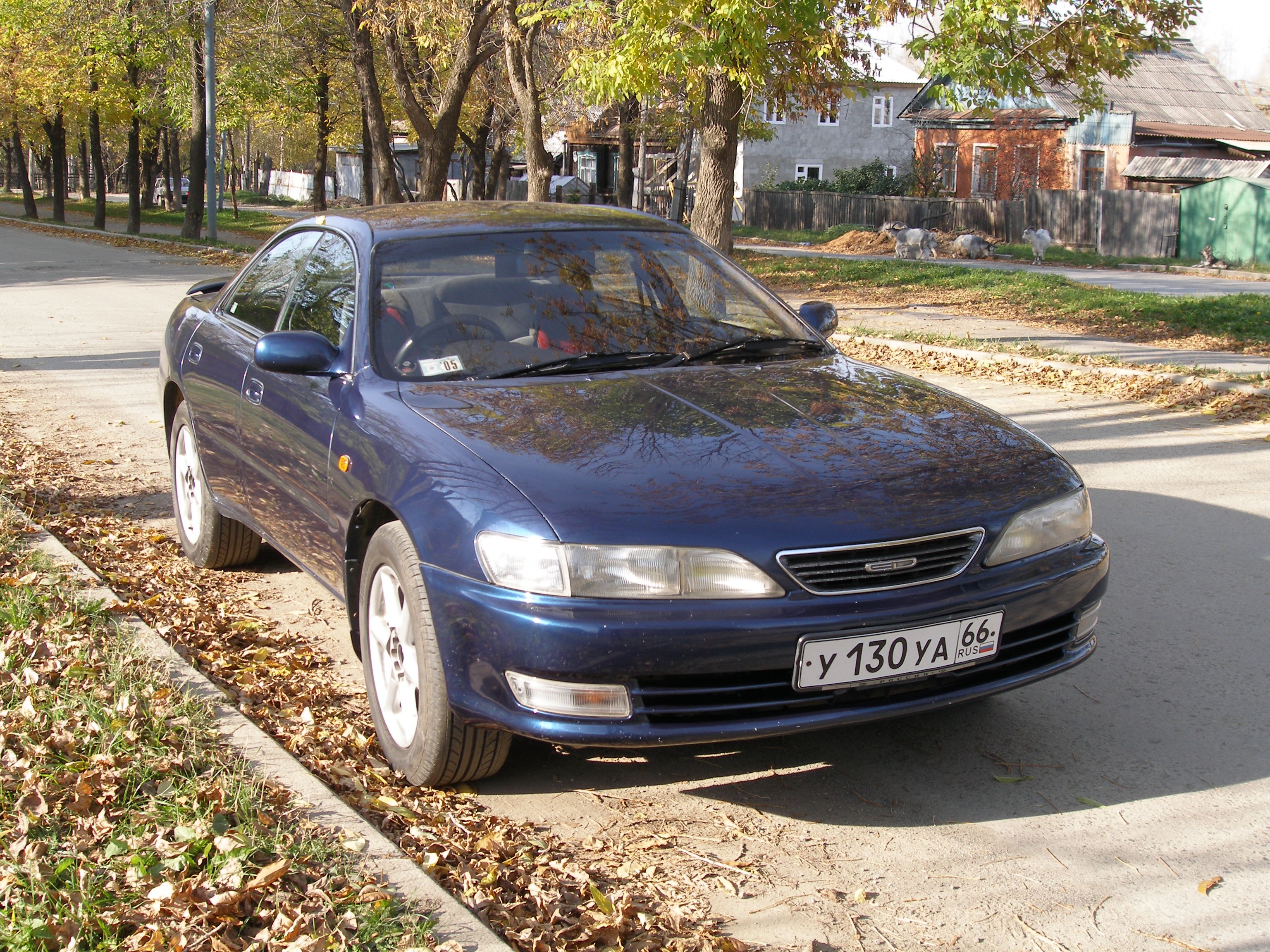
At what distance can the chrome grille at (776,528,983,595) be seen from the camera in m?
3.13

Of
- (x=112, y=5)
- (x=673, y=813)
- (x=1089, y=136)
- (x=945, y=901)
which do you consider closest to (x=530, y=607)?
(x=673, y=813)

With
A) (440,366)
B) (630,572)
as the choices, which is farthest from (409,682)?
(440,366)

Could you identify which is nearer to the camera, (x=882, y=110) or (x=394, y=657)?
(x=394, y=657)

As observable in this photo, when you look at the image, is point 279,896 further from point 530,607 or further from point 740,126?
point 740,126

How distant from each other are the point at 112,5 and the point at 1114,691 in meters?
29.2

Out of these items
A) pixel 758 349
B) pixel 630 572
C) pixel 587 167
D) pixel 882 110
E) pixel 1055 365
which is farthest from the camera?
pixel 587 167

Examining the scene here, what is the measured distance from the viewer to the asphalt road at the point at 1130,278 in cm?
2283

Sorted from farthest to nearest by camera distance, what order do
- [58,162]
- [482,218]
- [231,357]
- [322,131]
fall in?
[322,131] → [58,162] → [231,357] → [482,218]

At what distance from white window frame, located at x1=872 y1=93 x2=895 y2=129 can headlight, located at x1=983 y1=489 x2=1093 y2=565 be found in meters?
57.2

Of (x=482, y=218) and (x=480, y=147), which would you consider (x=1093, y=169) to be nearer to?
(x=480, y=147)

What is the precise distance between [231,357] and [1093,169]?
149 ft

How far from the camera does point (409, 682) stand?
355 centimetres

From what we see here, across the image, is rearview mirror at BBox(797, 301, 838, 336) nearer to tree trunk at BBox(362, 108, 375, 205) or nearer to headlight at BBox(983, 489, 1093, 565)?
headlight at BBox(983, 489, 1093, 565)

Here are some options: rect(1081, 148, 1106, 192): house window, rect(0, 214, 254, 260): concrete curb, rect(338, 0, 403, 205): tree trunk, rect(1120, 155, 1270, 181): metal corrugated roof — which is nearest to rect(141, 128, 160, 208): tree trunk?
rect(0, 214, 254, 260): concrete curb
